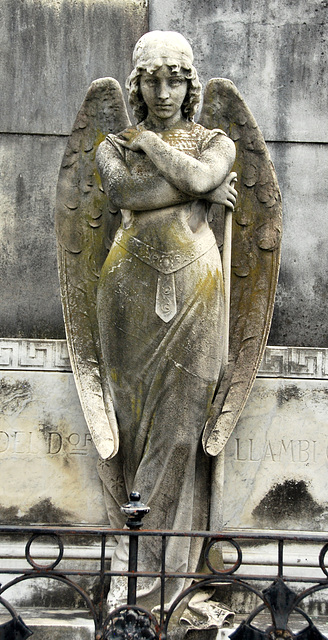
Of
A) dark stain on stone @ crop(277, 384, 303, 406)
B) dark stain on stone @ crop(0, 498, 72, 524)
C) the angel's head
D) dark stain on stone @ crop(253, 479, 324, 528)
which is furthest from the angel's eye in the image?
dark stain on stone @ crop(0, 498, 72, 524)

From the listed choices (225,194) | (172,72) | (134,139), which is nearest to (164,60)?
(172,72)

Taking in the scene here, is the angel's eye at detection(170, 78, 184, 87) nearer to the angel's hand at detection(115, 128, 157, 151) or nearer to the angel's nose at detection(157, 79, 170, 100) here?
the angel's nose at detection(157, 79, 170, 100)

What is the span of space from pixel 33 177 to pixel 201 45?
4.81 ft

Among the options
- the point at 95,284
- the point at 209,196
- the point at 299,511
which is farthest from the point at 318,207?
the point at 299,511

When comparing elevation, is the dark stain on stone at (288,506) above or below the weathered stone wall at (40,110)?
below

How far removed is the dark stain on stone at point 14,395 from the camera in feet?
19.6

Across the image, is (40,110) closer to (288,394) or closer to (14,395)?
(14,395)

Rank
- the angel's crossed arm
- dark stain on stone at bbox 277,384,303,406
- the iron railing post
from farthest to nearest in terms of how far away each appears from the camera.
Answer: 1. dark stain on stone at bbox 277,384,303,406
2. the angel's crossed arm
3. the iron railing post

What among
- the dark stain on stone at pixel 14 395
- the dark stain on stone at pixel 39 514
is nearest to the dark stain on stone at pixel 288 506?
the dark stain on stone at pixel 39 514

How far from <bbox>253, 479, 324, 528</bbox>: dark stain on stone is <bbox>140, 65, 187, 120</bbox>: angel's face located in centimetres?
236

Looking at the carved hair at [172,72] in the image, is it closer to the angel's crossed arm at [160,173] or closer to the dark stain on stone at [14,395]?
the angel's crossed arm at [160,173]

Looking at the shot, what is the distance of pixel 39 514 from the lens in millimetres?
5918

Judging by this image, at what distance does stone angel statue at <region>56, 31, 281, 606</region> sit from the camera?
5371 mm

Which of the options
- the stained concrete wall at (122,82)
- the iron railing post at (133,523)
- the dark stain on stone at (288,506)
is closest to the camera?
the iron railing post at (133,523)
